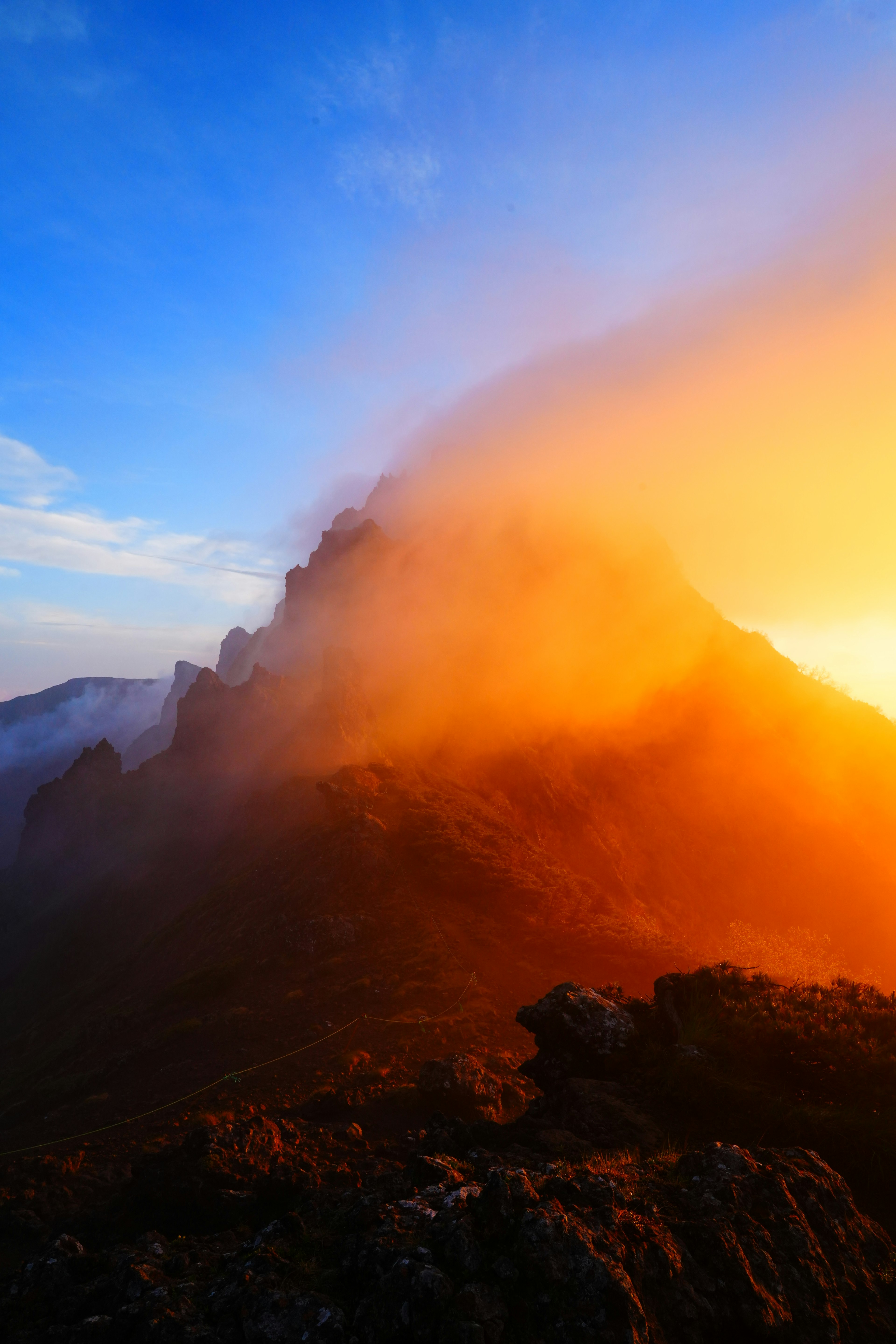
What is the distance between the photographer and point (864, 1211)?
9492 millimetres

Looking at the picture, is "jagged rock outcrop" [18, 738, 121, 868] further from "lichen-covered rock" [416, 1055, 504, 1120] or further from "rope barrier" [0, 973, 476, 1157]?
"lichen-covered rock" [416, 1055, 504, 1120]

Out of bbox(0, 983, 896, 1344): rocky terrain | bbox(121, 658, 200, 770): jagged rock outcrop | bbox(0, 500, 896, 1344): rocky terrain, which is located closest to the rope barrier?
bbox(0, 500, 896, 1344): rocky terrain

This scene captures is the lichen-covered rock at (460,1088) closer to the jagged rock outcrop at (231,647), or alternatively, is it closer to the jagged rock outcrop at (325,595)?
the jagged rock outcrop at (325,595)

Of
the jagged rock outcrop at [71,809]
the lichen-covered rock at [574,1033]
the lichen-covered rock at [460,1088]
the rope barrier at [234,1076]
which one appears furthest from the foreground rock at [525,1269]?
the jagged rock outcrop at [71,809]

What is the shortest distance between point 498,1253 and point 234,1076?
1718 cm

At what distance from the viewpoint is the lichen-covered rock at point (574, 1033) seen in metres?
15.0

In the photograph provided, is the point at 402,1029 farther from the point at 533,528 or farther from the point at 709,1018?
the point at 533,528

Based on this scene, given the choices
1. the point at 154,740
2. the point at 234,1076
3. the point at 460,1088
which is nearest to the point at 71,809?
the point at 154,740

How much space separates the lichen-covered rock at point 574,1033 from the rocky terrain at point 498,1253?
2428 millimetres

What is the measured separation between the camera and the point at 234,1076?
20.7 m

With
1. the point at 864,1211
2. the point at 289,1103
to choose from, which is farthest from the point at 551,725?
the point at 864,1211

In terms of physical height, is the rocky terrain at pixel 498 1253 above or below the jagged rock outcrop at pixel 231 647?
below

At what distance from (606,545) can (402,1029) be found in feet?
301

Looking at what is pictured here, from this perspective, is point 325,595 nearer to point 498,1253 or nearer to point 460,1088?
point 460,1088
